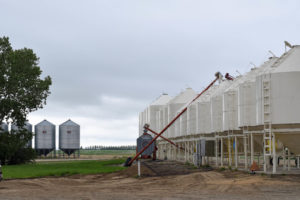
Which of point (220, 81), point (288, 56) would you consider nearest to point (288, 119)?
point (288, 56)

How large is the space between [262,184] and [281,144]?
885cm

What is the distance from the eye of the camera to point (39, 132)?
Answer: 105875mm

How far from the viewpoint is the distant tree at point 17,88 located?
2485 inches

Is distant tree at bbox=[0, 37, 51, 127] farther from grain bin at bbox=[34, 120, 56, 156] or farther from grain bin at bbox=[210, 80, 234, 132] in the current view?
grain bin at bbox=[34, 120, 56, 156]

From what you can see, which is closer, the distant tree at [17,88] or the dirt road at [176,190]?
the dirt road at [176,190]

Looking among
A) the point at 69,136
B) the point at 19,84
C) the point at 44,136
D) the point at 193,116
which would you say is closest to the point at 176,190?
the point at 193,116

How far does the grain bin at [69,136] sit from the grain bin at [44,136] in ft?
6.46

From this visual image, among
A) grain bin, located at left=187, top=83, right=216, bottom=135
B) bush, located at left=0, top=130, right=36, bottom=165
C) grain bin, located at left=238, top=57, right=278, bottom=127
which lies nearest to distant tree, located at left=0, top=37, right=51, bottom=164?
bush, located at left=0, top=130, right=36, bottom=165

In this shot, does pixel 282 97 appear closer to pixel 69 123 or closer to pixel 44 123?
pixel 69 123

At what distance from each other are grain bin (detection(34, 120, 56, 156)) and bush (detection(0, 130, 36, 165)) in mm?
34829

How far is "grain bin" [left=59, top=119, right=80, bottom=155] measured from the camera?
108 meters

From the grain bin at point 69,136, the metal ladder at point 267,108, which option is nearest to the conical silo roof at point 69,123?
the grain bin at point 69,136

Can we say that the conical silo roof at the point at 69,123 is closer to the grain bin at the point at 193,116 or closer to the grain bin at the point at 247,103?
the grain bin at the point at 193,116

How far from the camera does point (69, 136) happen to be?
107812mm
